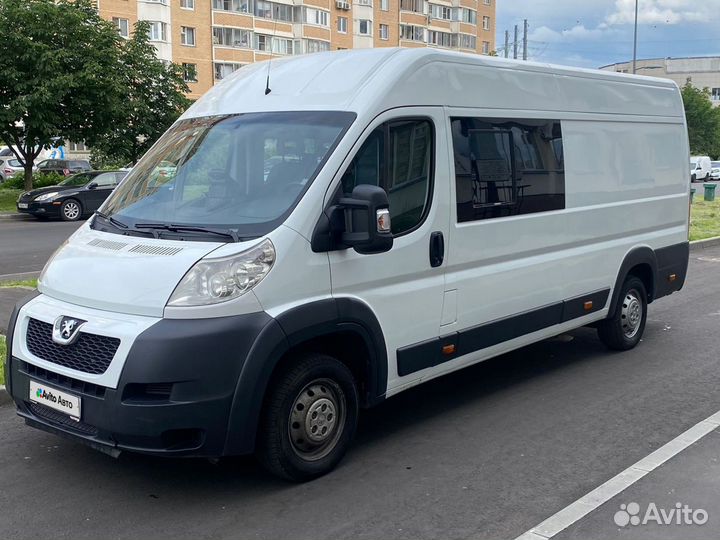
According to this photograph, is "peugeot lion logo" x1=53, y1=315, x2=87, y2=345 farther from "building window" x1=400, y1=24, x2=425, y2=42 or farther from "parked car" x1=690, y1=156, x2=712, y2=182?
"building window" x1=400, y1=24, x2=425, y2=42

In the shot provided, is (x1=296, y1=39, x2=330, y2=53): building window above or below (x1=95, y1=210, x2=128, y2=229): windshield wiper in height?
above

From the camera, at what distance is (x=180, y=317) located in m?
4.09

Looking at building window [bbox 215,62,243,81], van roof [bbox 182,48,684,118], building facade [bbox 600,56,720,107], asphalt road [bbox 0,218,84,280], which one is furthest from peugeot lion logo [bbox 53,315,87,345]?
building facade [bbox 600,56,720,107]

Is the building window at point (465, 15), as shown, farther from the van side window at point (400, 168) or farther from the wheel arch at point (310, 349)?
the wheel arch at point (310, 349)

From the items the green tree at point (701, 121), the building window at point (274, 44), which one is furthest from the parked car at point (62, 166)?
the green tree at point (701, 121)

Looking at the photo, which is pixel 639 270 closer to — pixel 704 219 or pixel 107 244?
pixel 107 244

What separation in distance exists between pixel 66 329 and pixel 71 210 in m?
20.4

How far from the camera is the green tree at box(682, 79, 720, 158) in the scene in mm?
68562

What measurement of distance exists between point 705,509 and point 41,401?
3.65m

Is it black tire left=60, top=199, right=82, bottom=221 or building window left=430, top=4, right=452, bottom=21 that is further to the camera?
building window left=430, top=4, right=452, bottom=21

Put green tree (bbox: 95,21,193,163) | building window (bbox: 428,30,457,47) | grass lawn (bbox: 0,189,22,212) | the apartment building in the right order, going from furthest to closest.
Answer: building window (bbox: 428,30,457,47) → the apartment building → green tree (bbox: 95,21,193,163) → grass lawn (bbox: 0,189,22,212)

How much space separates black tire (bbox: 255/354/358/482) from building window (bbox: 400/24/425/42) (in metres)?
78.8

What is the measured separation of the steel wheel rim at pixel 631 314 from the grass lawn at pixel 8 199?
2243 cm

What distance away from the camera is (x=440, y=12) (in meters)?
85.2
